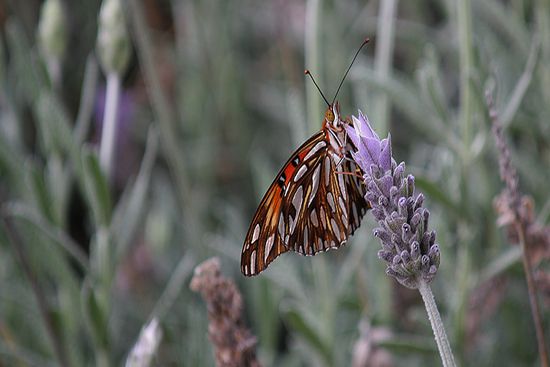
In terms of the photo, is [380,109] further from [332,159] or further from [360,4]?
[360,4]

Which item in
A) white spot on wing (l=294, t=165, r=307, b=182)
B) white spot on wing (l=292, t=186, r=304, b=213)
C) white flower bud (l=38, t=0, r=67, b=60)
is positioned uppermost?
white flower bud (l=38, t=0, r=67, b=60)

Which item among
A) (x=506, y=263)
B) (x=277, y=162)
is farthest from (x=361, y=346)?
(x=277, y=162)

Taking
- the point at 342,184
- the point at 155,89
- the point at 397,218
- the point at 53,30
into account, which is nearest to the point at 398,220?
the point at 397,218

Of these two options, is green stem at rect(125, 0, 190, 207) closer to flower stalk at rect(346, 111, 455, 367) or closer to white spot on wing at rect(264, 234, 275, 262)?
white spot on wing at rect(264, 234, 275, 262)

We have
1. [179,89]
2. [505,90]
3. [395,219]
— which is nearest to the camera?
[395,219]

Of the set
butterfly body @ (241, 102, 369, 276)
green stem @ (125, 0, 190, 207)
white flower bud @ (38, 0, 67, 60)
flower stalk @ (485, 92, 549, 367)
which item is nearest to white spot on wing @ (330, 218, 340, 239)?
butterfly body @ (241, 102, 369, 276)

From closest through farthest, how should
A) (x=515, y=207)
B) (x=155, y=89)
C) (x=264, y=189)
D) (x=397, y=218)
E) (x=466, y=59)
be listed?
1. (x=397, y=218)
2. (x=515, y=207)
3. (x=466, y=59)
4. (x=155, y=89)
5. (x=264, y=189)

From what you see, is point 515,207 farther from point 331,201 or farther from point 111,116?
point 111,116
